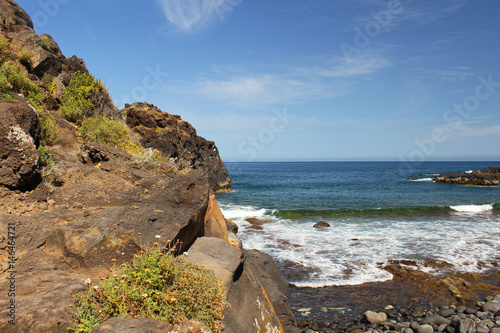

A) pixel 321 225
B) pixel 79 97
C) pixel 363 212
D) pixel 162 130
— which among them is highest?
pixel 162 130

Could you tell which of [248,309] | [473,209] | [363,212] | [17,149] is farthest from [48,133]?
[473,209]

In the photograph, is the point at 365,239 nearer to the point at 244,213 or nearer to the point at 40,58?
the point at 244,213

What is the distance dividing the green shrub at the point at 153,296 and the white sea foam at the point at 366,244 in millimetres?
8431

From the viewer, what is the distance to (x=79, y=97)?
12055mm

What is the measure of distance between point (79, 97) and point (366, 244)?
50.8ft

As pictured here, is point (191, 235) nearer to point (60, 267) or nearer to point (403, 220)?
point (60, 267)

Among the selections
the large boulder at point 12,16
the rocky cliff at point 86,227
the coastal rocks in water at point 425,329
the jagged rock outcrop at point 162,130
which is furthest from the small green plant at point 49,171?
the jagged rock outcrop at point 162,130

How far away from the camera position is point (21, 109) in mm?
5676

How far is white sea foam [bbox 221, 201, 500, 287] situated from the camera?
42.7 feet

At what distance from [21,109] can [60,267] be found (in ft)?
10.6

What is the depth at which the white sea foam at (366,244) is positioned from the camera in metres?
13.0

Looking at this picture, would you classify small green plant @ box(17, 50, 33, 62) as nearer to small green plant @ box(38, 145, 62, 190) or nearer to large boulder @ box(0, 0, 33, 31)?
large boulder @ box(0, 0, 33, 31)

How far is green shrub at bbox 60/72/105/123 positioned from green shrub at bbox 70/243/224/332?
8.81m

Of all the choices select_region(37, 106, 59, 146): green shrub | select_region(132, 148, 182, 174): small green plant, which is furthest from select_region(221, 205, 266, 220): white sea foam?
select_region(37, 106, 59, 146): green shrub
